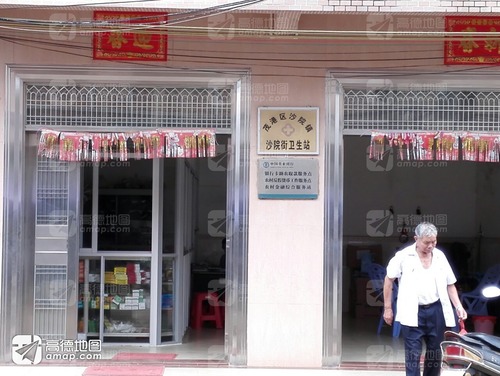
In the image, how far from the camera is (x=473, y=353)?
19.0 ft

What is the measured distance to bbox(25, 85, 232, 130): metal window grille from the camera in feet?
29.4

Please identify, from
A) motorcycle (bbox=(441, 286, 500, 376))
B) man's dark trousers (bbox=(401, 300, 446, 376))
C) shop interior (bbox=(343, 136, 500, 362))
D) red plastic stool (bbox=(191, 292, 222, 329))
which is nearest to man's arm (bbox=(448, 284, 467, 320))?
man's dark trousers (bbox=(401, 300, 446, 376))

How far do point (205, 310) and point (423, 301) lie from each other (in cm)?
493

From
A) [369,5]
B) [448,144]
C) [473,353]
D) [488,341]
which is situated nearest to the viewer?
[473,353]

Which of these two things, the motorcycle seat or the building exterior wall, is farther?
the building exterior wall

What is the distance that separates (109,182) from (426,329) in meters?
4.87

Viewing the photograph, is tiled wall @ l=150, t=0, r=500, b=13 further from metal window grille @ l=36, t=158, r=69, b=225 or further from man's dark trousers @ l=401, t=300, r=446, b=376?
man's dark trousers @ l=401, t=300, r=446, b=376

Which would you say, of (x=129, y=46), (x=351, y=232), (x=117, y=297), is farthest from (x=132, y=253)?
(x=351, y=232)

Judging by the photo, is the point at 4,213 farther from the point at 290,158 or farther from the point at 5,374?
the point at 290,158

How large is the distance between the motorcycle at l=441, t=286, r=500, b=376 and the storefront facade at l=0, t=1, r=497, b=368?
2.78 m

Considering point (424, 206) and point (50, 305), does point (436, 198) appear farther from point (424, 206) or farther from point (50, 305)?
point (50, 305)

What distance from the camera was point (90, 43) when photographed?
29.1ft

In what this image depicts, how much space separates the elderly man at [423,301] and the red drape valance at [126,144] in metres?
2.78

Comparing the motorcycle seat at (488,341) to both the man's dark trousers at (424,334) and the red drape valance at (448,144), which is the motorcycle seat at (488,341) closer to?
the man's dark trousers at (424,334)
